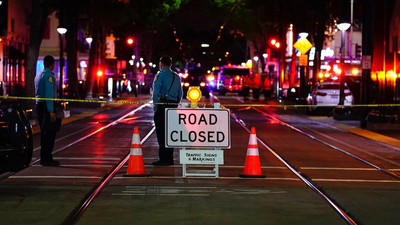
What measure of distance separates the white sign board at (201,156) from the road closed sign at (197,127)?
11cm

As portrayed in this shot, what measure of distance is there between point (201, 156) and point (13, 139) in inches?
132

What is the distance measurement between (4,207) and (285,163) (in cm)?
679

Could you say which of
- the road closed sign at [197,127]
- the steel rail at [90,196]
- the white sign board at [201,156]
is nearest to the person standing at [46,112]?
the steel rail at [90,196]

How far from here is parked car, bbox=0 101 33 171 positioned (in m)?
11.0

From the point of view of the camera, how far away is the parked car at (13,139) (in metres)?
11.0

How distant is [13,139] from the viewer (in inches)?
441

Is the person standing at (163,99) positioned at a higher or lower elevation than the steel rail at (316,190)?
higher

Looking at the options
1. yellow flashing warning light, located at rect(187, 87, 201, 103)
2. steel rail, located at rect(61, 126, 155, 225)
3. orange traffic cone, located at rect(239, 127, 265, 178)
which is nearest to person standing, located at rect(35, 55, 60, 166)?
steel rail, located at rect(61, 126, 155, 225)

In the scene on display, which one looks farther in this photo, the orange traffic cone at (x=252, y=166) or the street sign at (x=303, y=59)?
the street sign at (x=303, y=59)

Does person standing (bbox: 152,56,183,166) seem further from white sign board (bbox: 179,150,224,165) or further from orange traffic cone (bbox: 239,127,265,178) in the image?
orange traffic cone (bbox: 239,127,265,178)

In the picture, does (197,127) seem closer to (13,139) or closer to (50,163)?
(50,163)

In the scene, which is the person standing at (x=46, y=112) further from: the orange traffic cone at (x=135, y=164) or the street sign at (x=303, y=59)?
the street sign at (x=303, y=59)

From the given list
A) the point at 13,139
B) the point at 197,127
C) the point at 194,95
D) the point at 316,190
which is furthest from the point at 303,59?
the point at 13,139

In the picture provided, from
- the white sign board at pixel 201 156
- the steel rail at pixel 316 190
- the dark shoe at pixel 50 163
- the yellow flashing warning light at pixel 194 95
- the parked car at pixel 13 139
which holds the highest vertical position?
the yellow flashing warning light at pixel 194 95
